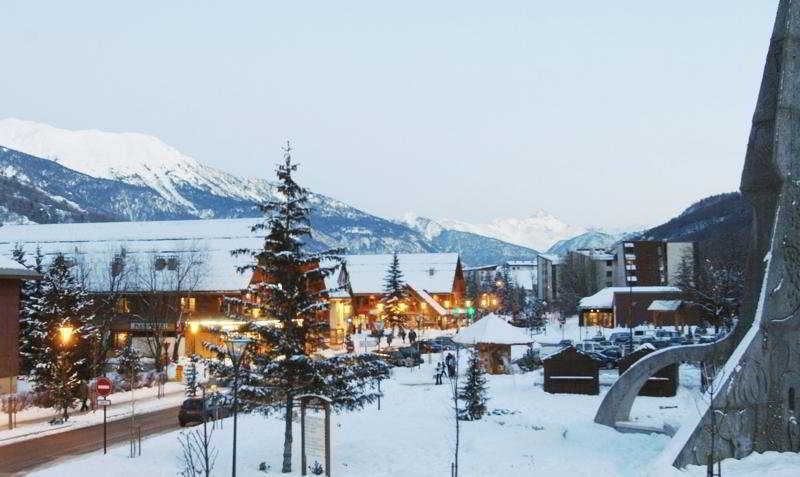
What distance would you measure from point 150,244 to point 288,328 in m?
44.4

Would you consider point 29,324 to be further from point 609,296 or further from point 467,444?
point 609,296

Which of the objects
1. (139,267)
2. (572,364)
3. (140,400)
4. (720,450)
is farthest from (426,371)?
(720,450)

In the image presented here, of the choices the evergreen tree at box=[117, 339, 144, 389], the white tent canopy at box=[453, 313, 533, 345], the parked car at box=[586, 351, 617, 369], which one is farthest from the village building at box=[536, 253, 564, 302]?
the evergreen tree at box=[117, 339, 144, 389]

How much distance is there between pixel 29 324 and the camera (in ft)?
123

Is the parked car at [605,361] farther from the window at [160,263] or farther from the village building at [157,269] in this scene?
the window at [160,263]

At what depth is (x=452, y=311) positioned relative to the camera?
102 meters

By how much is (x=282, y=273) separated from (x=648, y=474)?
35.4 ft

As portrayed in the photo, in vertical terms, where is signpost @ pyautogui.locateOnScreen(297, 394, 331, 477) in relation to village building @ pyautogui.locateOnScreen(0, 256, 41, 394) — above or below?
below

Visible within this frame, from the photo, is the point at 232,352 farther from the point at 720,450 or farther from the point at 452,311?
the point at 452,311

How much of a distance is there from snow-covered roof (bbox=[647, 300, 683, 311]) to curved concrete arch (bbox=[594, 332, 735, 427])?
59.8m

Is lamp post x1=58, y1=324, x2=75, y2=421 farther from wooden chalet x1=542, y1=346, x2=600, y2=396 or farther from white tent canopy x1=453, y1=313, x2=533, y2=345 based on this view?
wooden chalet x1=542, y1=346, x2=600, y2=396

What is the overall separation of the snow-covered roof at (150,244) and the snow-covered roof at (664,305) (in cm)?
4543

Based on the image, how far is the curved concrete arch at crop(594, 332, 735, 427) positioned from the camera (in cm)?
2358

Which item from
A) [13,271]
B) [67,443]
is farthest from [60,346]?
[67,443]
